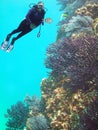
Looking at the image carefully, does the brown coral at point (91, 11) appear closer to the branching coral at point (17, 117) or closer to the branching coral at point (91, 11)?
the branching coral at point (91, 11)

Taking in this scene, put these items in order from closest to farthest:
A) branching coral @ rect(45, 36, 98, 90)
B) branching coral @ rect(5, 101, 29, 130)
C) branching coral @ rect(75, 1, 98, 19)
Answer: branching coral @ rect(45, 36, 98, 90)
branching coral @ rect(75, 1, 98, 19)
branching coral @ rect(5, 101, 29, 130)

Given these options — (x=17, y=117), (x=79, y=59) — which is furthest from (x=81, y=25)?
(x=17, y=117)

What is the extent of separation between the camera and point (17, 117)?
52.1 ft

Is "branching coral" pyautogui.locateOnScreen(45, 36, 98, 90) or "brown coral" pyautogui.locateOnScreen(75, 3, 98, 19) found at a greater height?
"brown coral" pyautogui.locateOnScreen(75, 3, 98, 19)

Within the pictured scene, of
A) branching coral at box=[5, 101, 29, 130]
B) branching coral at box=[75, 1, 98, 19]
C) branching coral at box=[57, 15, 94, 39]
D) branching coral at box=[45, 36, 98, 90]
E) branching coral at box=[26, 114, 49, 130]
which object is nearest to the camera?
branching coral at box=[45, 36, 98, 90]

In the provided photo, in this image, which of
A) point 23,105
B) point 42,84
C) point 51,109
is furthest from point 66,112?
point 23,105

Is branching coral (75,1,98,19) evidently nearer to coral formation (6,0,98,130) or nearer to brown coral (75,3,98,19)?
brown coral (75,3,98,19)

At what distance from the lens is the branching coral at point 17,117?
15812 millimetres

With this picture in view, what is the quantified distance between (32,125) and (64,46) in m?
3.43

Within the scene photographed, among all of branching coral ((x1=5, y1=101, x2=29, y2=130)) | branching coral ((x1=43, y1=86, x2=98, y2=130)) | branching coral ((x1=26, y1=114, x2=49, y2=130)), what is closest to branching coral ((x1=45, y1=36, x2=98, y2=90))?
branching coral ((x1=43, y1=86, x2=98, y2=130))

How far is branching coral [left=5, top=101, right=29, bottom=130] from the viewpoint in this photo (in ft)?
Answer: 51.9

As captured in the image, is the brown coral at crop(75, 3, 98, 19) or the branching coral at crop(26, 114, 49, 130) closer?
the branching coral at crop(26, 114, 49, 130)

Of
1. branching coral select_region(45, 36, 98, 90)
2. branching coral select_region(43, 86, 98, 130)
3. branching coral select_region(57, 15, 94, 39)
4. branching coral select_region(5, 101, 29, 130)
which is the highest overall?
branching coral select_region(5, 101, 29, 130)

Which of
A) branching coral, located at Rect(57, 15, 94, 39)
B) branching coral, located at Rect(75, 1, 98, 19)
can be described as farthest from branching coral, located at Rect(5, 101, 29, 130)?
branching coral, located at Rect(75, 1, 98, 19)
